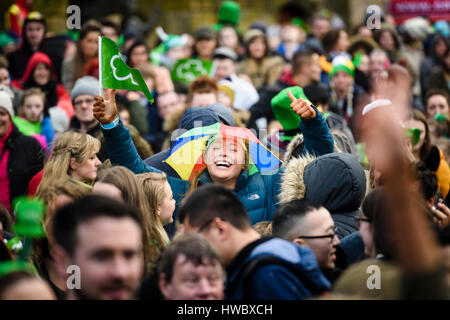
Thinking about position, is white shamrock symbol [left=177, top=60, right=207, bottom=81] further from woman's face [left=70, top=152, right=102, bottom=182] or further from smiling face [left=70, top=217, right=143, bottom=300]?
smiling face [left=70, top=217, right=143, bottom=300]

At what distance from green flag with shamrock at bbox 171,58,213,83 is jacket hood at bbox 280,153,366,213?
5.68 meters

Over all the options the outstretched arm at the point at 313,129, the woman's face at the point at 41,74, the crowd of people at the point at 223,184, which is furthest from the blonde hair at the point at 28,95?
the outstretched arm at the point at 313,129

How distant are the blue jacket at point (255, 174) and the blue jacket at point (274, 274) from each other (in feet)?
6.13

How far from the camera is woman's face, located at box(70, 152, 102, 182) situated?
5996mm

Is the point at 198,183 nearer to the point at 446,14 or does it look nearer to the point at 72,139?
the point at 72,139

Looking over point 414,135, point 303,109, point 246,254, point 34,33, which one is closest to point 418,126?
point 414,135

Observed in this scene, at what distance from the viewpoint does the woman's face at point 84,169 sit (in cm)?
600

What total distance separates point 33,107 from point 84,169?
3066mm

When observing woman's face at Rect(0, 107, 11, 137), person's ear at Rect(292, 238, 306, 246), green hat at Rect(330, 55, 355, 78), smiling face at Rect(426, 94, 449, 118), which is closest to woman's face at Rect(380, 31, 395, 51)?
green hat at Rect(330, 55, 355, 78)

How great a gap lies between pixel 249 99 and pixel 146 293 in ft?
22.7

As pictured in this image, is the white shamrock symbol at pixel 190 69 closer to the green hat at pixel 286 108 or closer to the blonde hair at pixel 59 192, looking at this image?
the green hat at pixel 286 108

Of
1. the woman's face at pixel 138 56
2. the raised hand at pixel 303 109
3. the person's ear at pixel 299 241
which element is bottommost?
the person's ear at pixel 299 241

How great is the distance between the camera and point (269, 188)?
5.79m

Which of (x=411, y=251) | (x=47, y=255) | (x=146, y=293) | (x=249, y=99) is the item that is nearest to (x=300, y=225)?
(x=146, y=293)
